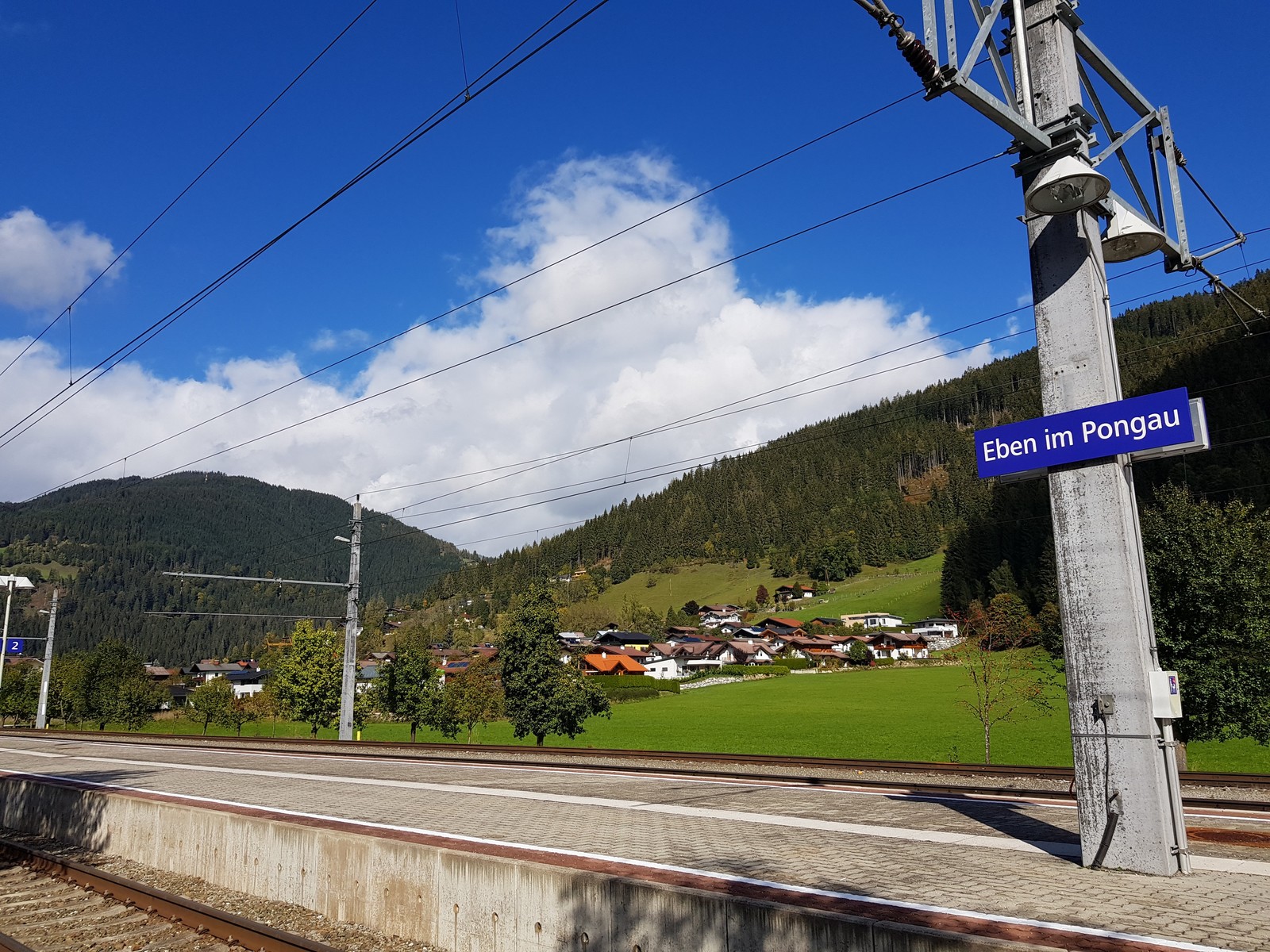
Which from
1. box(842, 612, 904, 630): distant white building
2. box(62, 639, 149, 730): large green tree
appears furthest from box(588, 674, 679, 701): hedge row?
box(842, 612, 904, 630): distant white building

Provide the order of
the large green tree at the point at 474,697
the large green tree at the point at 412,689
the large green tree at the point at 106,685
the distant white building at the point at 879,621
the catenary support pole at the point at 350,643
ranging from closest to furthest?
the catenary support pole at the point at 350,643, the large green tree at the point at 412,689, the large green tree at the point at 474,697, the large green tree at the point at 106,685, the distant white building at the point at 879,621

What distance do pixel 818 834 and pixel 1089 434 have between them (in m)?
5.58

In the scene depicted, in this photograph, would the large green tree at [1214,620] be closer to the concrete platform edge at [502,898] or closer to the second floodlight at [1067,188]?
the second floodlight at [1067,188]

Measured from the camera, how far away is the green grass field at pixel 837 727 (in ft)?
136

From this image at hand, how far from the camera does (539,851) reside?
9.20m

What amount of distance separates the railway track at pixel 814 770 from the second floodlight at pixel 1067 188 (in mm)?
8562

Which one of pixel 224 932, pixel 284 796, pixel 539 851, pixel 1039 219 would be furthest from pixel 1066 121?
pixel 284 796

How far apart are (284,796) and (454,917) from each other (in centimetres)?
857

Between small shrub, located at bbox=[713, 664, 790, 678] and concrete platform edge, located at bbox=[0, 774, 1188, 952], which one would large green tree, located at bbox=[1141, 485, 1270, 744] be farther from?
small shrub, located at bbox=[713, 664, 790, 678]

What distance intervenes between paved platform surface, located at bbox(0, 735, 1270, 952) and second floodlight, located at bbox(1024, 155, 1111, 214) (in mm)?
6302

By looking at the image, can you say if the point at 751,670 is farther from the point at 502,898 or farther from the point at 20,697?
the point at 502,898

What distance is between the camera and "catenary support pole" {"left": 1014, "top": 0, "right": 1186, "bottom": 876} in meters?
8.20

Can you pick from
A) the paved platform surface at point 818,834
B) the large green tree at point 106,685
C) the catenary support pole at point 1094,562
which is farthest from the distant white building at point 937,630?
the catenary support pole at point 1094,562

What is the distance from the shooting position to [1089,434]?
28.8 ft
